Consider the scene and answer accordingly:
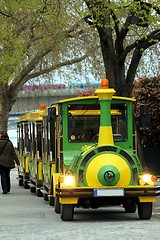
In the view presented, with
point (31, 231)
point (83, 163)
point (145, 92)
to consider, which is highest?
point (145, 92)

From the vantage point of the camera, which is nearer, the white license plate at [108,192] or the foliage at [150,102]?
the white license plate at [108,192]

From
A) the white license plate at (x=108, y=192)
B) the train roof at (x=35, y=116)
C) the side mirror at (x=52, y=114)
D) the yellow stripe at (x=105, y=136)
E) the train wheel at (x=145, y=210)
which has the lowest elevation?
the train wheel at (x=145, y=210)

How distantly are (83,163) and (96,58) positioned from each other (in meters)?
25.5

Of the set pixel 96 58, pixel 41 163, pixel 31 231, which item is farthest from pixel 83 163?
pixel 96 58

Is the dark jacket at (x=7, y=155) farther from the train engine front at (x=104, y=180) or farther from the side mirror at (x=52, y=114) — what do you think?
the train engine front at (x=104, y=180)

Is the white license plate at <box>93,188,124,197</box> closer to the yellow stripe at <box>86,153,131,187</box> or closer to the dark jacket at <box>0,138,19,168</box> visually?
the yellow stripe at <box>86,153,131,187</box>

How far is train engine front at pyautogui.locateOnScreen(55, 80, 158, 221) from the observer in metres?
16.5

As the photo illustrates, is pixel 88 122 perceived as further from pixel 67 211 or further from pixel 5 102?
pixel 5 102

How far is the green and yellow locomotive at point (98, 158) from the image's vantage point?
16.6m

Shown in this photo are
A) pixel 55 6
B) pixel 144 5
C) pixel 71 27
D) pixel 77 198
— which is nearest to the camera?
pixel 77 198

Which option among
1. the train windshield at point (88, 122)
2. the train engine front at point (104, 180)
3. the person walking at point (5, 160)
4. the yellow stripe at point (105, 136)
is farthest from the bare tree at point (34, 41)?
the train engine front at point (104, 180)

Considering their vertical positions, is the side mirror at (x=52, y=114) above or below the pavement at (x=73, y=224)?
above

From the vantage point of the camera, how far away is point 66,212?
55.3 feet

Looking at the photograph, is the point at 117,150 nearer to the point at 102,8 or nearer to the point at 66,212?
the point at 66,212
